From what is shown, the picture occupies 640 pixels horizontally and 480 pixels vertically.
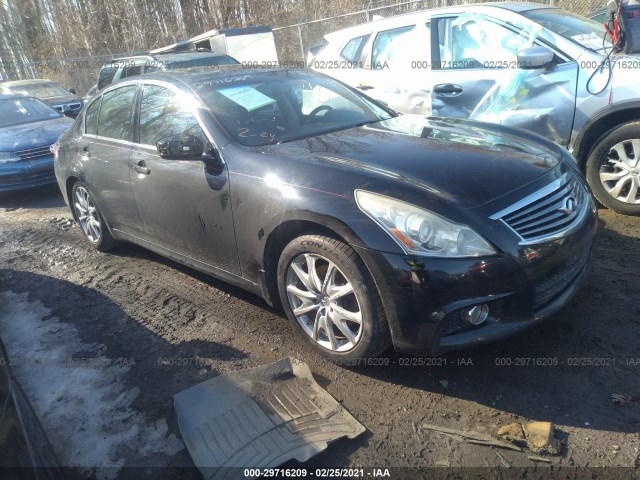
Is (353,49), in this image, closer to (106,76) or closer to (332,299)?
(332,299)

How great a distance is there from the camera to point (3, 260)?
5.46 m

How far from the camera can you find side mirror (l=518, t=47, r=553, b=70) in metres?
4.55

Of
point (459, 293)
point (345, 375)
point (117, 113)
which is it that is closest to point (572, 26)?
point (459, 293)

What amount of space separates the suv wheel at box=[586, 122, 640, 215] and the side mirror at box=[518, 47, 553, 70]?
2.84 ft

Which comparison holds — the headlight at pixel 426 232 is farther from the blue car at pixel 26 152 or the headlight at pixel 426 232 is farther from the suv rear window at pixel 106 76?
the suv rear window at pixel 106 76

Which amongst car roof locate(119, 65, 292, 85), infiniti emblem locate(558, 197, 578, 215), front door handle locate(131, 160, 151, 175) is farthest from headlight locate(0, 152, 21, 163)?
infiniti emblem locate(558, 197, 578, 215)

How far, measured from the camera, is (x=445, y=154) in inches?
119

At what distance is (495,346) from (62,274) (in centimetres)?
397

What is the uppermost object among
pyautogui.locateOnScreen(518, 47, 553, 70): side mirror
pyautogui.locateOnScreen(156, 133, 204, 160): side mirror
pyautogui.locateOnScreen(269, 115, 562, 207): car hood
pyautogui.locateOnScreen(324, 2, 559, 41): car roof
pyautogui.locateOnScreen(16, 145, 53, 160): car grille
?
pyautogui.locateOnScreen(324, 2, 559, 41): car roof

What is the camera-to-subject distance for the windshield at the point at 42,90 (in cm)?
1373

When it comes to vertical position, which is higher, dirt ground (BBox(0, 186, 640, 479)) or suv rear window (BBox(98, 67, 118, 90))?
suv rear window (BBox(98, 67, 118, 90))

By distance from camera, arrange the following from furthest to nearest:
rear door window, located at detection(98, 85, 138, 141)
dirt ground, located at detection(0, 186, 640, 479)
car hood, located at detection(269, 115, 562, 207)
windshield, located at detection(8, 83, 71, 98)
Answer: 1. windshield, located at detection(8, 83, 71, 98)
2. rear door window, located at detection(98, 85, 138, 141)
3. car hood, located at detection(269, 115, 562, 207)
4. dirt ground, located at detection(0, 186, 640, 479)

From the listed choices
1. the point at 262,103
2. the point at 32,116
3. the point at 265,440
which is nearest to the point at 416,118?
the point at 262,103

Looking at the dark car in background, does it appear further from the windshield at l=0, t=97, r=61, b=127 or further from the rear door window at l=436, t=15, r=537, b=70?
the rear door window at l=436, t=15, r=537, b=70
